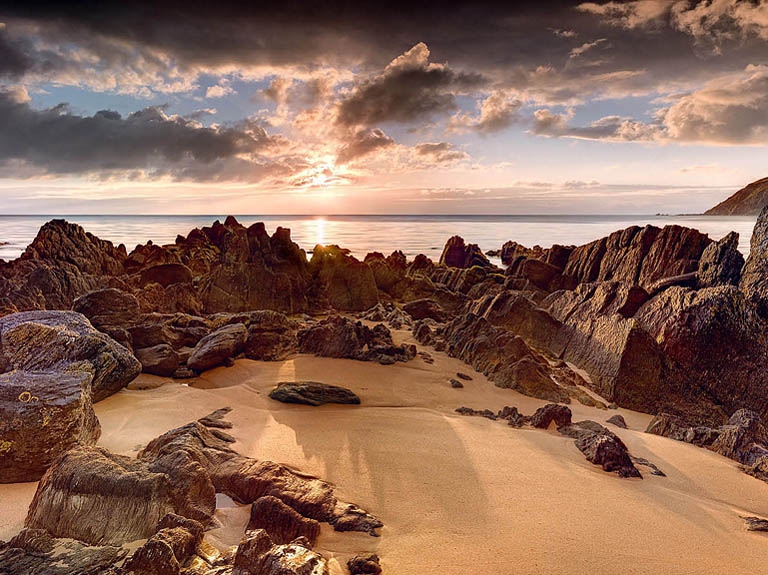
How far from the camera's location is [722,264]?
10188 millimetres

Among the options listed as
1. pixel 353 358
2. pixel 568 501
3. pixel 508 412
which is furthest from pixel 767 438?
pixel 353 358

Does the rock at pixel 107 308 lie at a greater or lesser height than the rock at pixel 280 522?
greater

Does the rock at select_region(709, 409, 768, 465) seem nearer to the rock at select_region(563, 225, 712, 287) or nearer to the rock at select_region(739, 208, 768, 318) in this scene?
the rock at select_region(739, 208, 768, 318)

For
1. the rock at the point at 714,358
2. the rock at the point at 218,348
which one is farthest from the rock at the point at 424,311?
the rock at the point at 714,358

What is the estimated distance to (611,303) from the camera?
35.8 ft

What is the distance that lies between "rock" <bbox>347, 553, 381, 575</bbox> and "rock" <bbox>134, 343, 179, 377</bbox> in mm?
6448

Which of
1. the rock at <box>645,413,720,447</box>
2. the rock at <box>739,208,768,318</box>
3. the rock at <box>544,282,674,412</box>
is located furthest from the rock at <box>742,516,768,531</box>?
the rock at <box>739,208,768,318</box>

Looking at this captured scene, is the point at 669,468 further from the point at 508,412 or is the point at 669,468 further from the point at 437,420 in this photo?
the point at 437,420

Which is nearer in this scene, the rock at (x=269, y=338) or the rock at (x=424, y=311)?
the rock at (x=269, y=338)

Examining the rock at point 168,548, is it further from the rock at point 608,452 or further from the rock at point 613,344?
the rock at point 613,344

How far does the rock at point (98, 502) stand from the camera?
318cm

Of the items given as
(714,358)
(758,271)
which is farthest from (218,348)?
(758,271)

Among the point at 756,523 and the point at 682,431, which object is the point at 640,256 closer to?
the point at 682,431

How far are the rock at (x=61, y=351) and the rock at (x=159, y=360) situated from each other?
136 cm
